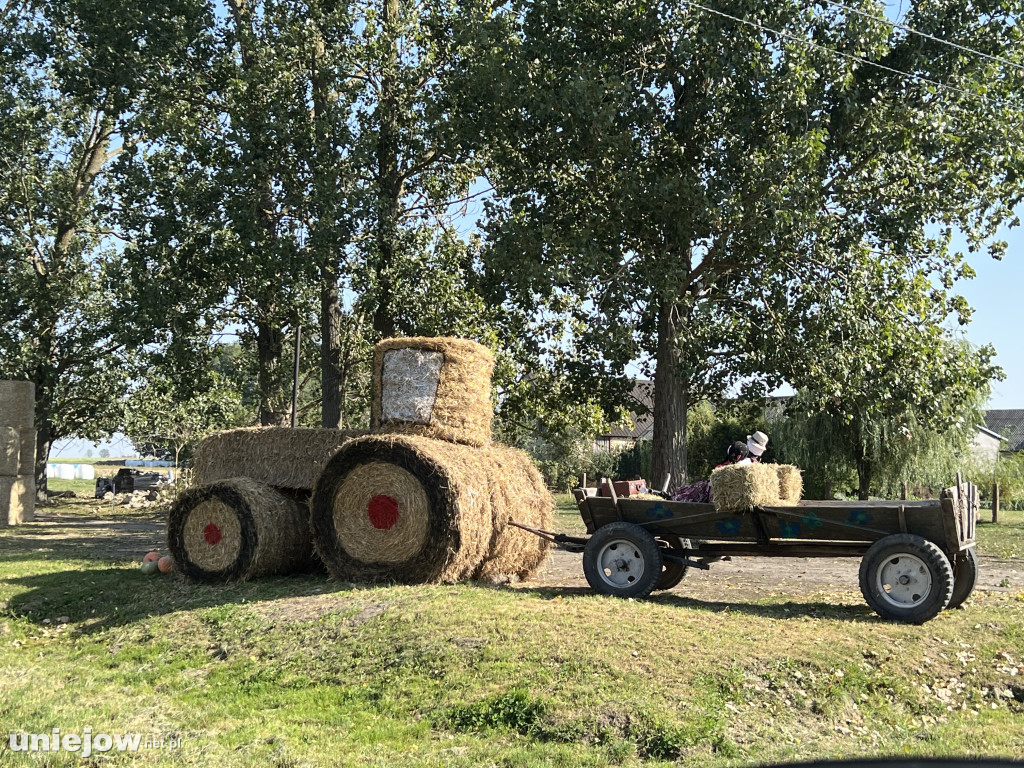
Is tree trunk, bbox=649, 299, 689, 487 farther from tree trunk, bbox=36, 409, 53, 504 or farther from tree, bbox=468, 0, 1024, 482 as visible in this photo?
tree trunk, bbox=36, 409, 53, 504

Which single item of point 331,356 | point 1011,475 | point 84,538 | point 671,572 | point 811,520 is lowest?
point 84,538

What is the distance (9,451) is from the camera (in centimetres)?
2153

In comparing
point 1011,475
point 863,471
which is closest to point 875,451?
point 863,471

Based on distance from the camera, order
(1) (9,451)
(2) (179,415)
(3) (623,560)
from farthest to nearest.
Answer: (2) (179,415), (1) (9,451), (3) (623,560)

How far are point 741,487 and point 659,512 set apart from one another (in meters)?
1.18

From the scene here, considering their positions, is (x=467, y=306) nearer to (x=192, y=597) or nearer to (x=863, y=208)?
(x=863, y=208)

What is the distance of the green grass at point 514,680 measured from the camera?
21.0 ft

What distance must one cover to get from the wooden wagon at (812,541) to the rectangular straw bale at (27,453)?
53.3 ft

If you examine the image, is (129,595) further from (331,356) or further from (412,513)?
(331,356)

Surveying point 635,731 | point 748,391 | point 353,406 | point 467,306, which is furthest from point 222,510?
point 353,406

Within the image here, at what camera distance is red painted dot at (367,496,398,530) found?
427 inches

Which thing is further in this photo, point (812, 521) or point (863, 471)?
point (863, 471)

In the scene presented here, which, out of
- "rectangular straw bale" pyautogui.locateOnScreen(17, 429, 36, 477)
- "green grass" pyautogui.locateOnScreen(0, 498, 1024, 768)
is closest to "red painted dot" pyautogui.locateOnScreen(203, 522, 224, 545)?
"green grass" pyautogui.locateOnScreen(0, 498, 1024, 768)

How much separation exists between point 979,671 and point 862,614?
1.92 metres
